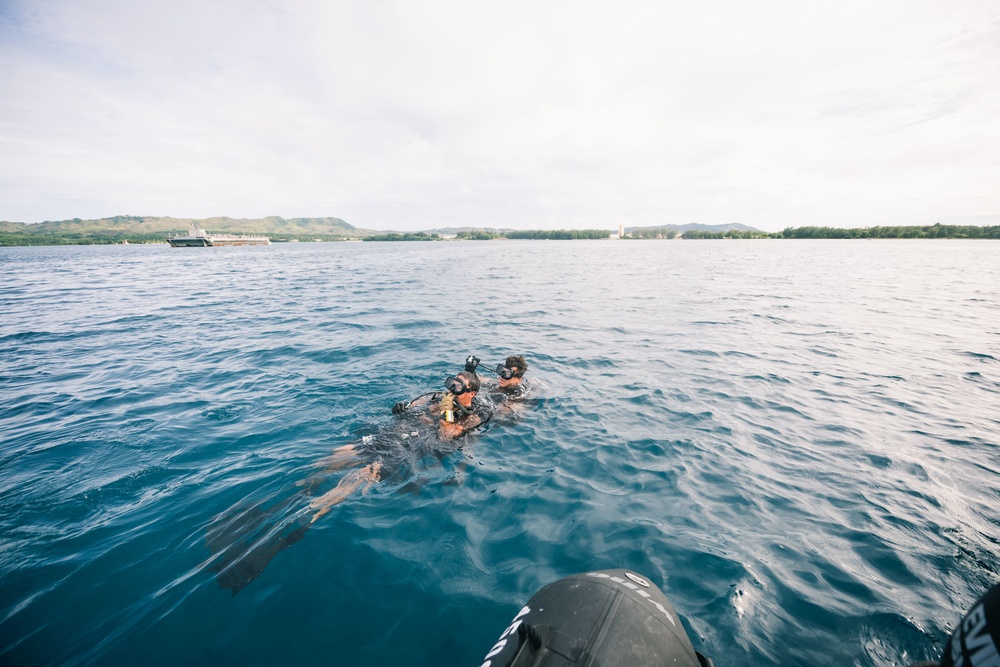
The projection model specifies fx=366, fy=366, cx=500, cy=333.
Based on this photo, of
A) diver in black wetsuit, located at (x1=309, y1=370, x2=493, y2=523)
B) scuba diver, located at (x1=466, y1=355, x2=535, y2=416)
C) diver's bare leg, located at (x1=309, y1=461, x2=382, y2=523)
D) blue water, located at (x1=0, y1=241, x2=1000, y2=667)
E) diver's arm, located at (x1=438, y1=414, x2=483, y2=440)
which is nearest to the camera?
blue water, located at (x1=0, y1=241, x2=1000, y2=667)

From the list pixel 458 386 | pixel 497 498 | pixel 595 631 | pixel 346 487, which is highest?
pixel 595 631

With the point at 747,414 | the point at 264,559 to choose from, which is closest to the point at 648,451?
the point at 747,414

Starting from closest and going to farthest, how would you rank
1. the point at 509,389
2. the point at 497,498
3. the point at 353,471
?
the point at 497,498
the point at 353,471
the point at 509,389

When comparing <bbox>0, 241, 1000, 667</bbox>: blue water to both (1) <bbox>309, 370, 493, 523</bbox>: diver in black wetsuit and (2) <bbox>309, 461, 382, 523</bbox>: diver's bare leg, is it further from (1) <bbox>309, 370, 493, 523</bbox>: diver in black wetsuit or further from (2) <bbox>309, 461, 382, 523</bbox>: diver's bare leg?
(1) <bbox>309, 370, 493, 523</bbox>: diver in black wetsuit

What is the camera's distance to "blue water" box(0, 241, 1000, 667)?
3807mm

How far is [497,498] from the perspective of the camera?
5.81 m

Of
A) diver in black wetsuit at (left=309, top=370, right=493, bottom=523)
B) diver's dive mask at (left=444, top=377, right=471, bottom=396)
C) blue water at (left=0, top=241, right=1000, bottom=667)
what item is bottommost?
blue water at (left=0, top=241, right=1000, bottom=667)

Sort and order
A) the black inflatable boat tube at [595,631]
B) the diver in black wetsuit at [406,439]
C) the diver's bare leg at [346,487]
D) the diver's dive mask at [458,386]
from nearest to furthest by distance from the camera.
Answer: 1. the black inflatable boat tube at [595,631]
2. the diver's bare leg at [346,487]
3. the diver in black wetsuit at [406,439]
4. the diver's dive mask at [458,386]

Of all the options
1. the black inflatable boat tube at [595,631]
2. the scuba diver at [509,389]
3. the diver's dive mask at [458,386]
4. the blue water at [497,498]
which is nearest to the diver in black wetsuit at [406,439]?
the diver's dive mask at [458,386]

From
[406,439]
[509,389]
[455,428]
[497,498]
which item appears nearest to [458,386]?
[455,428]

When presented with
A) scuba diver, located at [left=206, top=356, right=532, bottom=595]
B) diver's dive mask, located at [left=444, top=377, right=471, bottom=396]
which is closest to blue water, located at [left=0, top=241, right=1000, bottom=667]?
scuba diver, located at [left=206, top=356, right=532, bottom=595]

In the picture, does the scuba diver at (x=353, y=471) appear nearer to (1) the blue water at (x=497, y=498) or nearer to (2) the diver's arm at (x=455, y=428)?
(2) the diver's arm at (x=455, y=428)

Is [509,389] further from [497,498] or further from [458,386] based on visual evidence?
[497,498]

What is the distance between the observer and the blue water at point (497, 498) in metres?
3.81
